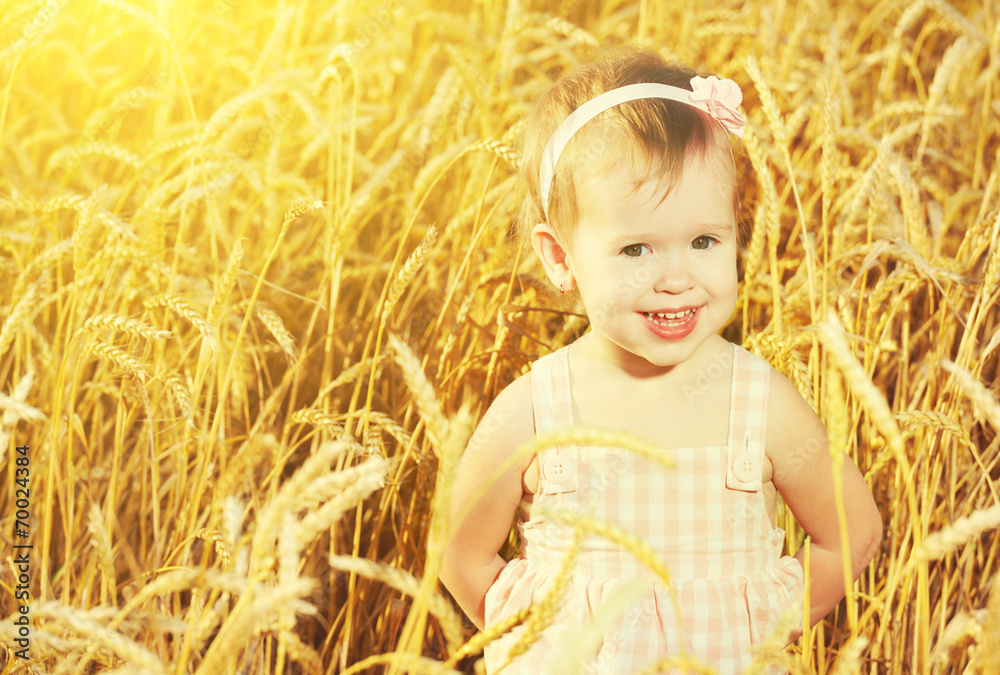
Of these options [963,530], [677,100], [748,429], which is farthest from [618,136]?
[963,530]

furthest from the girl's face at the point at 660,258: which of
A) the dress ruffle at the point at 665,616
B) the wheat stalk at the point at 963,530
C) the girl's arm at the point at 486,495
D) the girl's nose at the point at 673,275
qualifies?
the wheat stalk at the point at 963,530

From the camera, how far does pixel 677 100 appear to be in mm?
1146

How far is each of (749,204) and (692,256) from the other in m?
1.06

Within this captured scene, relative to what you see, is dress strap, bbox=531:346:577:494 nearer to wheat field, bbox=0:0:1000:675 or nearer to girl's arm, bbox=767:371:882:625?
wheat field, bbox=0:0:1000:675

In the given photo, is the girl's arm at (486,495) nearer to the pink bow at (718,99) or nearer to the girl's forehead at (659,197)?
the girl's forehead at (659,197)

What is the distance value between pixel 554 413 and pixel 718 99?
54cm

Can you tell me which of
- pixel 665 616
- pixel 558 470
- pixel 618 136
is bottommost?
pixel 665 616

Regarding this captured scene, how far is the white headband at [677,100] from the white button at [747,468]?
492 mm

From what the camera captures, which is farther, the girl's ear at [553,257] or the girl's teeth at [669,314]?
the girl's ear at [553,257]

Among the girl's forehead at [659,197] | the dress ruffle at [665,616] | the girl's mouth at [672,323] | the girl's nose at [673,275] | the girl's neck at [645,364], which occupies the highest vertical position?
the girl's forehead at [659,197]

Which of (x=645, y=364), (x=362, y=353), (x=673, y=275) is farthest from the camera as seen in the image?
Answer: (x=362, y=353)

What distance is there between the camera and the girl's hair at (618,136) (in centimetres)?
108

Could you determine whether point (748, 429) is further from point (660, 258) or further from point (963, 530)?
point (963, 530)

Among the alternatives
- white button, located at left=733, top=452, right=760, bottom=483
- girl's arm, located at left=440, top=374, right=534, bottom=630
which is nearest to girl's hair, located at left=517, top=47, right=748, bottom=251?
girl's arm, located at left=440, top=374, right=534, bottom=630
